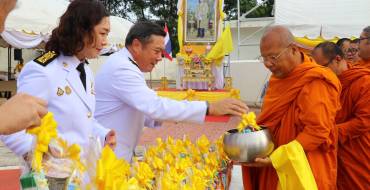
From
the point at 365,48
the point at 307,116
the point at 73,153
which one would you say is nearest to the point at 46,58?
the point at 73,153

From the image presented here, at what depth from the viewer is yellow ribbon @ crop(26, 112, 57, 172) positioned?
1047 millimetres

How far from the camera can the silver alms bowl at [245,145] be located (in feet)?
7.30

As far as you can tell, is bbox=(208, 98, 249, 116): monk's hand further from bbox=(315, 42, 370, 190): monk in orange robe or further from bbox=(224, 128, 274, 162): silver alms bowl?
bbox=(315, 42, 370, 190): monk in orange robe

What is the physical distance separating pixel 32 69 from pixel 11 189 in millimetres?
3079

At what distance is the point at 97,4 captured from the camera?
6.67 feet

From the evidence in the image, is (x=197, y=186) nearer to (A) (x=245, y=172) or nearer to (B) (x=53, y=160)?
(B) (x=53, y=160)

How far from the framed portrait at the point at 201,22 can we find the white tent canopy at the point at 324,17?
6.48ft

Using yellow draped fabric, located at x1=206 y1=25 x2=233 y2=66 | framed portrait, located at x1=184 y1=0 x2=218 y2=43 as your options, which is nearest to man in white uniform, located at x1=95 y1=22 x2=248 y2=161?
yellow draped fabric, located at x1=206 y1=25 x2=233 y2=66

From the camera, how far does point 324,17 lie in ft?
40.8

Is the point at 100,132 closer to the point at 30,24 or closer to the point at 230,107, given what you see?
the point at 230,107

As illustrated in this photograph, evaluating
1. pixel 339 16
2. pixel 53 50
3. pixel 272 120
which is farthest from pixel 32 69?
pixel 339 16

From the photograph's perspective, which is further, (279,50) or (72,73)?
(279,50)

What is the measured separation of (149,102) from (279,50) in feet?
2.97

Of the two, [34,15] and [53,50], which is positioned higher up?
[34,15]
